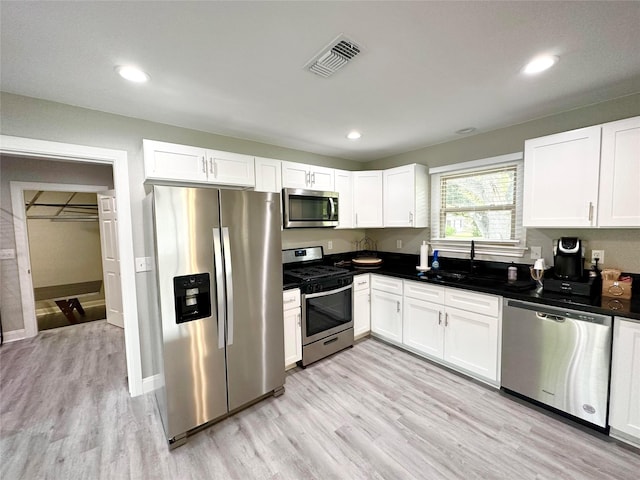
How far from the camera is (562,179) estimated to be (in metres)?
2.15

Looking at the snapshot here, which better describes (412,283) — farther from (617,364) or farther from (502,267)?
(617,364)

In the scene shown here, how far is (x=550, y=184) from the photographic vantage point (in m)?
2.21

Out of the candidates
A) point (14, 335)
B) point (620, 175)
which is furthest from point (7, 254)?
point (620, 175)

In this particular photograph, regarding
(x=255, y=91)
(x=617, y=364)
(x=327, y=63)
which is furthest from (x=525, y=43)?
(x=617, y=364)

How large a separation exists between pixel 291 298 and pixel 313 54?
2.01 metres

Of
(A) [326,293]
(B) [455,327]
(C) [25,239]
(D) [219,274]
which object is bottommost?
(B) [455,327]

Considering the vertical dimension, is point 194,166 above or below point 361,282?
above

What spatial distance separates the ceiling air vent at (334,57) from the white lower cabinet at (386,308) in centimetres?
226

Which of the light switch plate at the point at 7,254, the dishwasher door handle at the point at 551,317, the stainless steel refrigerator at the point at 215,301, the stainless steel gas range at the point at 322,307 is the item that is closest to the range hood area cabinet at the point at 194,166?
the stainless steel refrigerator at the point at 215,301

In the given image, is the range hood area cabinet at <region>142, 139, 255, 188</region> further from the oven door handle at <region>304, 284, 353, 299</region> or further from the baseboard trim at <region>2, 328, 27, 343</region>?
the baseboard trim at <region>2, 328, 27, 343</region>

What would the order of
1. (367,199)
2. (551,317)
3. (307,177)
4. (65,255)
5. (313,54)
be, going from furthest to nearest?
(65,255) < (367,199) < (307,177) < (551,317) < (313,54)

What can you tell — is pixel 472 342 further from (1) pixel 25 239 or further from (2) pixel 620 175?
(1) pixel 25 239

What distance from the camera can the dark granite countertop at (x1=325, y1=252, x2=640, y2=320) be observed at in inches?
69.5

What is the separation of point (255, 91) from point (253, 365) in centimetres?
217
